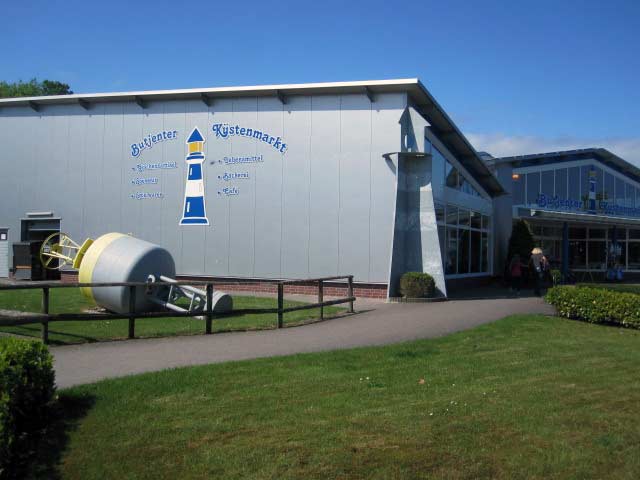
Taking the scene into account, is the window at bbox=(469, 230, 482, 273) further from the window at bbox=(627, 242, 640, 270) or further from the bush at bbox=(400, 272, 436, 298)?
the window at bbox=(627, 242, 640, 270)

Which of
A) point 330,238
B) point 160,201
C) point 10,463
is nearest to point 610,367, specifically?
point 10,463

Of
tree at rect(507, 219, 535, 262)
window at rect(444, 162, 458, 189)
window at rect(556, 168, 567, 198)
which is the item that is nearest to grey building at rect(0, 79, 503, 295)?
window at rect(444, 162, 458, 189)

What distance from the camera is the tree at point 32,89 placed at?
60.8 m

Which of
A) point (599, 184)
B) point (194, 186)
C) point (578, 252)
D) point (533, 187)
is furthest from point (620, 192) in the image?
point (194, 186)

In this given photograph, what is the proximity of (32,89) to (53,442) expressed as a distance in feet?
212

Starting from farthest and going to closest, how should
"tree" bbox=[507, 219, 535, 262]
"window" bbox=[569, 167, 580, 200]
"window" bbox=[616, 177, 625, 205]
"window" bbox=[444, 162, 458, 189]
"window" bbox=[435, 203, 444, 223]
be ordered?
"window" bbox=[616, 177, 625, 205]
"window" bbox=[569, 167, 580, 200]
"tree" bbox=[507, 219, 535, 262]
"window" bbox=[444, 162, 458, 189]
"window" bbox=[435, 203, 444, 223]

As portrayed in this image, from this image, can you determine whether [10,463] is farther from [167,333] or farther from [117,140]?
[117,140]

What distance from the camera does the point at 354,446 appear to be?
5609 millimetres

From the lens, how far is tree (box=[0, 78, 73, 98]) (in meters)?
60.8

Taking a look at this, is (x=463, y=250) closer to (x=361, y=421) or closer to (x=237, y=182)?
(x=237, y=182)

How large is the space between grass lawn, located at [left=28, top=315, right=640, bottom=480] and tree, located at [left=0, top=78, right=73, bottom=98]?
193ft

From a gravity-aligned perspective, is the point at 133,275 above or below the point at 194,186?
below

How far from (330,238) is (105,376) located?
43.1ft

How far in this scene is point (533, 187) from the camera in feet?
109
